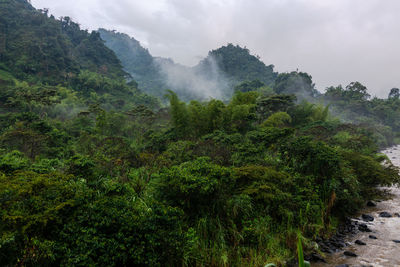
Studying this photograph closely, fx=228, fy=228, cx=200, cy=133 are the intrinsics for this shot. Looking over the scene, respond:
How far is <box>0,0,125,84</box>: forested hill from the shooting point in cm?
3253

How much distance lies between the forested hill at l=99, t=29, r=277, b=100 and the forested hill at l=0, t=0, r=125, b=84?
17.5 meters

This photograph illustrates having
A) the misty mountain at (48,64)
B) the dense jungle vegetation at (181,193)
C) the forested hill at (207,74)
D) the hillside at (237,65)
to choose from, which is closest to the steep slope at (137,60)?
the forested hill at (207,74)

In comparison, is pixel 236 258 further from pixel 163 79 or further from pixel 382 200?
pixel 163 79

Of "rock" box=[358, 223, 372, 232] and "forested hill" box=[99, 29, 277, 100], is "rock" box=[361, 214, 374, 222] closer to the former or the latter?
"rock" box=[358, 223, 372, 232]

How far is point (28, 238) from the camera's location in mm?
2559

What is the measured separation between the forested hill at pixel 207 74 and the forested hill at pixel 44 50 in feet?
57.6

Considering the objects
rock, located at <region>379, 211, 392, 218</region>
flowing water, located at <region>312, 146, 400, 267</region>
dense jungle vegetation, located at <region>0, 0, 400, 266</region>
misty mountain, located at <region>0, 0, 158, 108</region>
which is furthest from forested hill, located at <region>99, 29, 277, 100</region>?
flowing water, located at <region>312, 146, 400, 267</region>

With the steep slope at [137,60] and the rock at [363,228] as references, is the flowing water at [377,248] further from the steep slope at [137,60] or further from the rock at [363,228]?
the steep slope at [137,60]

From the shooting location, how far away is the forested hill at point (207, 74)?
65.2 m

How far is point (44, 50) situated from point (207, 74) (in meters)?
45.8

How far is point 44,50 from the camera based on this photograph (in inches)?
A: 1458

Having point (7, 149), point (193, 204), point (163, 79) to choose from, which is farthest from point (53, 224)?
point (163, 79)

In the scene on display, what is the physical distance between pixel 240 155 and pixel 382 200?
18.9 ft

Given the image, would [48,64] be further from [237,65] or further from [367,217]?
[237,65]
